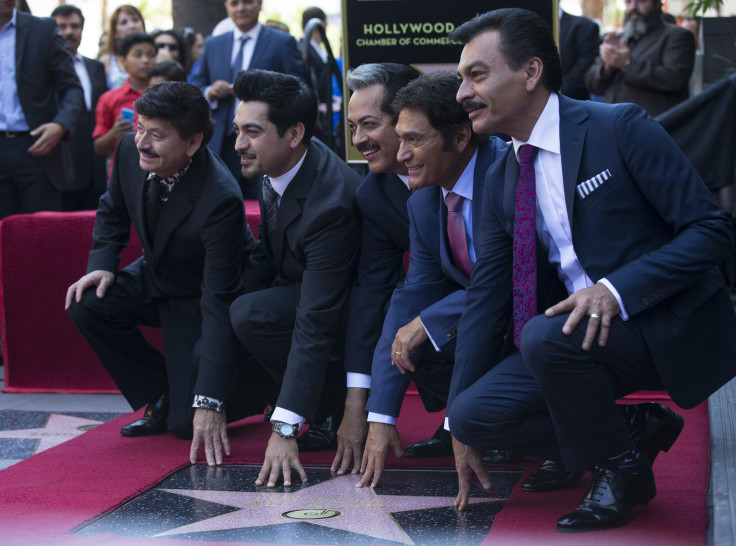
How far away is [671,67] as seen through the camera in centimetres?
588

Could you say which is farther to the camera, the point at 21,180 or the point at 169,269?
the point at 21,180

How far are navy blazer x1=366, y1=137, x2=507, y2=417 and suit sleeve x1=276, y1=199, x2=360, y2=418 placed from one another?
22cm

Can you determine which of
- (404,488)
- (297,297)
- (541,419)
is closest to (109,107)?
(297,297)

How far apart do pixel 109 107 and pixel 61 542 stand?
4.11 metres

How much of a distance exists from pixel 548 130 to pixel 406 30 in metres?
2.38

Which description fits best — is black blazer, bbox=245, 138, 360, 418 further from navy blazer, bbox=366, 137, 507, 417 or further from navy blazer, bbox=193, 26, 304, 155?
navy blazer, bbox=193, 26, 304, 155

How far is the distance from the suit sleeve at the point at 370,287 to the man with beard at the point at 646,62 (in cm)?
297

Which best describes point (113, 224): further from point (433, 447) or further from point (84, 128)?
point (84, 128)

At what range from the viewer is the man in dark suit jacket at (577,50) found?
6.42 meters

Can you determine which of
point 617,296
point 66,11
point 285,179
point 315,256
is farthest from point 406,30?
point 66,11

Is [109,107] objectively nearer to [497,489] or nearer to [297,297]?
[297,297]

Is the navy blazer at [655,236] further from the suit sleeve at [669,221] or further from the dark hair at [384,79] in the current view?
the dark hair at [384,79]

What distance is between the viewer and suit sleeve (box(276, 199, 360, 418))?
10.9 feet

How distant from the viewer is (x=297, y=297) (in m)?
3.74
